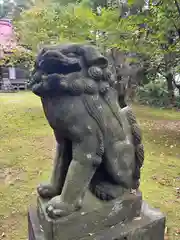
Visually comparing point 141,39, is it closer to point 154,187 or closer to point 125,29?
point 125,29

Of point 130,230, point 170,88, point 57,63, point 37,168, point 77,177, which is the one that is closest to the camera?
point 57,63

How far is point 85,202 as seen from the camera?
1380mm

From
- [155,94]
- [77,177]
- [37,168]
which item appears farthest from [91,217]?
[155,94]

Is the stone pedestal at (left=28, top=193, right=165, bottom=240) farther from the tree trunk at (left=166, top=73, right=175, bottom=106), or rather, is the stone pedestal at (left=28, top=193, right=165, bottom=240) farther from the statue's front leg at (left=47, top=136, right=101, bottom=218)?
the tree trunk at (left=166, top=73, right=175, bottom=106)

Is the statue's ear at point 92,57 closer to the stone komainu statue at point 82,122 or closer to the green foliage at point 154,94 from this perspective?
the stone komainu statue at point 82,122

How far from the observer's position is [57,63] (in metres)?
1.19

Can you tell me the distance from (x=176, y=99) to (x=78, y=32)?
20.3ft

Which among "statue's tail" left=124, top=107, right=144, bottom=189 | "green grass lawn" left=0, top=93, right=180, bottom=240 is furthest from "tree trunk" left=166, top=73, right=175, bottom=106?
"statue's tail" left=124, top=107, right=144, bottom=189

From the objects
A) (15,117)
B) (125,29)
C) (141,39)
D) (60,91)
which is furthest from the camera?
(15,117)

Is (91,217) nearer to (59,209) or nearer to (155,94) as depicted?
(59,209)

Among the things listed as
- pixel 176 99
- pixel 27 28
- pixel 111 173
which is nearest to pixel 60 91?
pixel 111 173

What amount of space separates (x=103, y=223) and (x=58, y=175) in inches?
12.5

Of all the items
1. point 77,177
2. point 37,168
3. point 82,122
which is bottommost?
point 37,168

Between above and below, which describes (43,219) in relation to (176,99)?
above
